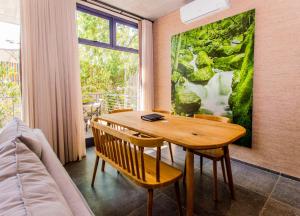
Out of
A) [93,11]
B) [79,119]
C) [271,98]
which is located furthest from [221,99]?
[93,11]

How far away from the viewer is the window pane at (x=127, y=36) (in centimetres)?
361

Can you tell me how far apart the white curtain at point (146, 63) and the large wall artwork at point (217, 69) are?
58 cm

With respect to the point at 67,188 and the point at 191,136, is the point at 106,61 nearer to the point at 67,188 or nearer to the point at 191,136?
the point at 191,136

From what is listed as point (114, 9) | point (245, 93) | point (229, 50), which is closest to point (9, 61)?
point (114, 9)

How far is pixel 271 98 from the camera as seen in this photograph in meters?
2.31

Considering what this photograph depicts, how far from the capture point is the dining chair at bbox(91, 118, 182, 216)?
1292 mm

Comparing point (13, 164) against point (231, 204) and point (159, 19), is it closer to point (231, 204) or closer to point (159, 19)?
point (231, 204)

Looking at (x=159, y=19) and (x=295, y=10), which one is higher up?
(x=159, y=19)

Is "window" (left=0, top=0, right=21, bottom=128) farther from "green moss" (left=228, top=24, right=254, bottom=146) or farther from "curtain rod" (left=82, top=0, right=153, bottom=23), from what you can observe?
"green moss" (left=228, top=24, right=254, bottom=146)

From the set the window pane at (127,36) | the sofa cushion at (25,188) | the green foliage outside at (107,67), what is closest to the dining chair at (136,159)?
the sofa cushion at (25,188)

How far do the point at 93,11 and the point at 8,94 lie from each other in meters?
2.03

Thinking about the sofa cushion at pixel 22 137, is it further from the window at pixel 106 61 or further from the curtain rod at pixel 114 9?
the curtain rod at pixel 114 9

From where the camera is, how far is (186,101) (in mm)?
3324

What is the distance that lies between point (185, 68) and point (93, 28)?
1.86 m
